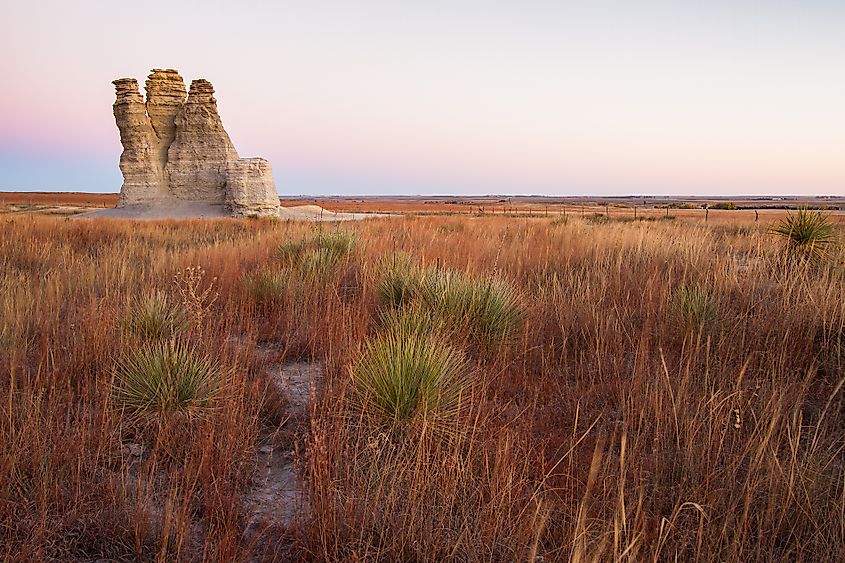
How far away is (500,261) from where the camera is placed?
7.12m

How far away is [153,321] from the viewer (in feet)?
12.6

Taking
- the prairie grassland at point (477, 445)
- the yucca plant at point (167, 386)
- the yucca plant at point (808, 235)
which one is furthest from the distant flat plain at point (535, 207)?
the yucca plant at point (167, 386)

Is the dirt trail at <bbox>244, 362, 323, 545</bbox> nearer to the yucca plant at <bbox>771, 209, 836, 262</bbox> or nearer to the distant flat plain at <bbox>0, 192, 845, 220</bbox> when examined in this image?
the yucca plant at <bbox>771, 209, 836, 262</bbox>

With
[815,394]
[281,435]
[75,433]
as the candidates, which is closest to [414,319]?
[281,435]

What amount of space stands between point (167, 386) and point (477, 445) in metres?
1.62

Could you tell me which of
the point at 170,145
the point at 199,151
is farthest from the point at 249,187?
the point at 170,145

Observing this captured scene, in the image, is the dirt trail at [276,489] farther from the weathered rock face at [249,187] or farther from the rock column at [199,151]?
the rock column at [199,151]

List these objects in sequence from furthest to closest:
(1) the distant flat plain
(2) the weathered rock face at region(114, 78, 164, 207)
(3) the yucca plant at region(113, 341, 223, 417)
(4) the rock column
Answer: (1) the distant flat plain → (2) the weathered rock face at region(114, 78, 164, 207) → (4) the rock column → (3) the yucca plant at region(113, 341, 223, 417)

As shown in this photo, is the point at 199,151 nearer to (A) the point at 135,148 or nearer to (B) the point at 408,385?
(A) the point at 135,148

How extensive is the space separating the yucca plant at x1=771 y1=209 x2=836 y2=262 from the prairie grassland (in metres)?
2.79

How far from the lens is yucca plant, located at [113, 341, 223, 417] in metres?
2.62

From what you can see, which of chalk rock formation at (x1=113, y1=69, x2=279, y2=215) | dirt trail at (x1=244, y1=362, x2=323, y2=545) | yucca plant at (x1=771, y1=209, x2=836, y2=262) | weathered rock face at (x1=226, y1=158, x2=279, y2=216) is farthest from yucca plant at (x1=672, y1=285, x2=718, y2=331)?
chalk rock formation at (x1=113, y1=69, x2=279, y2=215)

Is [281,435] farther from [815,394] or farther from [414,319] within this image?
[815,394]

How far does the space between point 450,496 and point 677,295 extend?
11.4 ft
